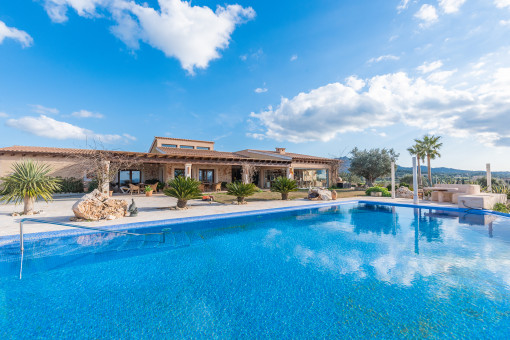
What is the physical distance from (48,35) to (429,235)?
2345 centimetres

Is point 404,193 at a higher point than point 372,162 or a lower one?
lower

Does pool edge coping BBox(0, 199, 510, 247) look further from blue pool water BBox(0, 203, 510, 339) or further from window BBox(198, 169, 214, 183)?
window BBox(198, 169, 214, 183)

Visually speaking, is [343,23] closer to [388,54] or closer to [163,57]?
[388,54]

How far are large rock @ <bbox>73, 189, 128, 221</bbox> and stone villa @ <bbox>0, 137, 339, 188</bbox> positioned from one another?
8385 millimetres

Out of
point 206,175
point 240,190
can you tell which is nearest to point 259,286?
point 240,190

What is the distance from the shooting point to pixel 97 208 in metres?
8.23

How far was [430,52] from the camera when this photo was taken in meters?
12.2

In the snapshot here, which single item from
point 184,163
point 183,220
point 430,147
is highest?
point 430,147

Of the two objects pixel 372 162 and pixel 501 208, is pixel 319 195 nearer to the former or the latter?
pixel 501 208

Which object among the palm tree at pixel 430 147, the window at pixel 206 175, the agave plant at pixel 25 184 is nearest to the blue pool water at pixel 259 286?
the agave plant at pixel 25 184

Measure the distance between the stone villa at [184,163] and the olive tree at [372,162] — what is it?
2327 millimetres

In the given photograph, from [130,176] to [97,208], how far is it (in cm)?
1449

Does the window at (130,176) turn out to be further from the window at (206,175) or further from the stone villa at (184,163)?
the window at (206,175)

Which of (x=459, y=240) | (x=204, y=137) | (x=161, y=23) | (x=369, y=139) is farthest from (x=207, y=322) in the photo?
(x=369, y=139)
